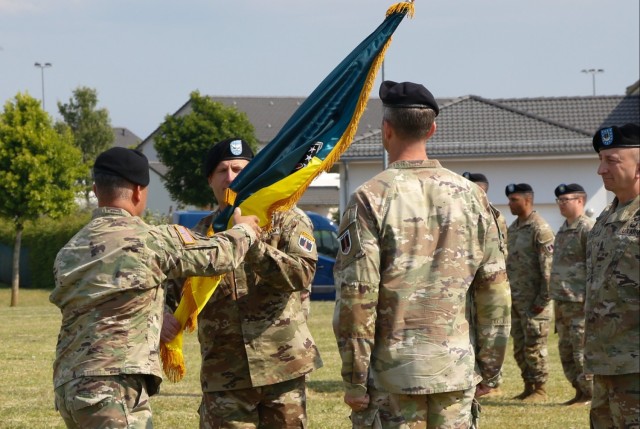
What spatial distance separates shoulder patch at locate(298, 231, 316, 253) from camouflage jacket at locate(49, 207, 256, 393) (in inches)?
38.9

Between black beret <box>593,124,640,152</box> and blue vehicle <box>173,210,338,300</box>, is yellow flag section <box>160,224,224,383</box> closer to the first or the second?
black beret <box>593,124,640,152</box>

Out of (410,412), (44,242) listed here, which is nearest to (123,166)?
(410,412)

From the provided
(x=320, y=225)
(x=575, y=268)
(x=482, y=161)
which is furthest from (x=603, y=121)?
(x=575, y=268)

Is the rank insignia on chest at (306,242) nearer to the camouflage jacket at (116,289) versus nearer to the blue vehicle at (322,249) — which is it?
the camouflage jacket at (116,289)

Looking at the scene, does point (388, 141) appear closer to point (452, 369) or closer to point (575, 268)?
point (452, 369)

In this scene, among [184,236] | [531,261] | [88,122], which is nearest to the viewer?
[184,236]

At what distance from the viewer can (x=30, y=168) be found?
31203 millimetres

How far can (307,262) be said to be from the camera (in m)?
6.06

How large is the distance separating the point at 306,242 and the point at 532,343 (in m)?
6.68

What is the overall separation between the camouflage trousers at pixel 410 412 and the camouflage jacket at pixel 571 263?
6872mm

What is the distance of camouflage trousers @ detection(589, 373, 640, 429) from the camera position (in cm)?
584

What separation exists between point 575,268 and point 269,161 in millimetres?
6201

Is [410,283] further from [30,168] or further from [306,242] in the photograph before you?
[30,168]

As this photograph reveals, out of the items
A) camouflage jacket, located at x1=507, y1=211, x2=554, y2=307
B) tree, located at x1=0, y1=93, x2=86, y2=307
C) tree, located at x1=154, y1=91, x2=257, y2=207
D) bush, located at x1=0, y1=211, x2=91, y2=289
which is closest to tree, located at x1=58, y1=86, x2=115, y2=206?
tree, located at x1=154, y1=91, x2=257, y2=207
